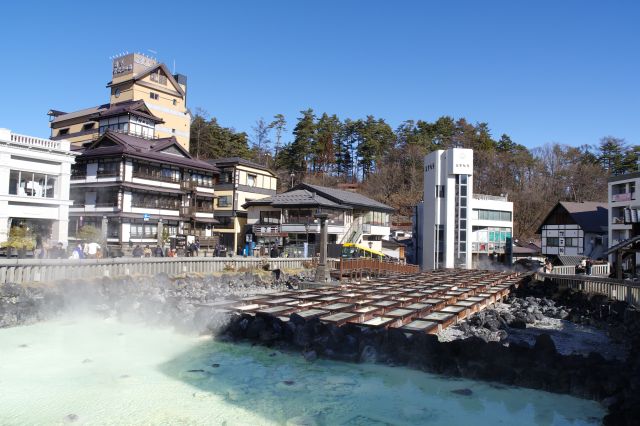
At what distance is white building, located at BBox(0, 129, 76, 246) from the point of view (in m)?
28.6

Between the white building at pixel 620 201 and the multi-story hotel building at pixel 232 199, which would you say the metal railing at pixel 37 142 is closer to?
the multi-story hotel building at pixel 232 199

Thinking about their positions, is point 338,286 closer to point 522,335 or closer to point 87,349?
point 522,335

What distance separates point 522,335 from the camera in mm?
16391

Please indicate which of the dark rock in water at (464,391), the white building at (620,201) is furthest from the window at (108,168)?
the white building at (620,201)

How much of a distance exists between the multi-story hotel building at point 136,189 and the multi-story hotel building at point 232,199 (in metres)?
3.22

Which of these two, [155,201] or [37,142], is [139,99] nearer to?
[155,201]

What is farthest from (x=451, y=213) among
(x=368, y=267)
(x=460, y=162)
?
(x=368, y=267)

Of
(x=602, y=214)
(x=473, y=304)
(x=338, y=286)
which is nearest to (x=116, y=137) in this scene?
(x=338, y=286)

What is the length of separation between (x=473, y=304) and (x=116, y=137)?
3284 centimetres

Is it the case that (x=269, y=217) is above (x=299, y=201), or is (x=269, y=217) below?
below

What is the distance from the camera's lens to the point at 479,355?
33.8 feet

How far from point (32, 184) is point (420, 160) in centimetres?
4825

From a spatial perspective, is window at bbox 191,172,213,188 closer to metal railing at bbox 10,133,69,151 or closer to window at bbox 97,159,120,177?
window at bbox 97,159,120,177

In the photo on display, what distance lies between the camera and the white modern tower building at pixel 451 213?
132 ft
